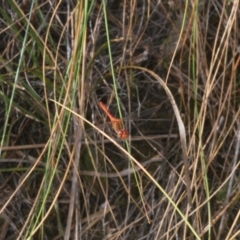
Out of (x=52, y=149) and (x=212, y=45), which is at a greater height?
(x=212, y=45)

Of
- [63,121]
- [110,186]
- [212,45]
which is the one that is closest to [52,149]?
[63,121]

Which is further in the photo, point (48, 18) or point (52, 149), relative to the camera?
point (48, 18)

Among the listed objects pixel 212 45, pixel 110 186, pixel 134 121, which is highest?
pixel 212 45

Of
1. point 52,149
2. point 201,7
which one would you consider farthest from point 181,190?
point 201,7

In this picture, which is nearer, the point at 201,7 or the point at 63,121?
the point at 63,121

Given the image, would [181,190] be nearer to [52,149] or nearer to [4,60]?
[52,149]

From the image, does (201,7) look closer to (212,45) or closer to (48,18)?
(212,45)
